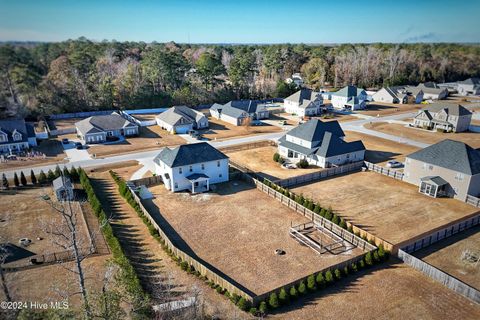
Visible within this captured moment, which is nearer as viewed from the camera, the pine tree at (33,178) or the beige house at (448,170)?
the beige house at (448,170)

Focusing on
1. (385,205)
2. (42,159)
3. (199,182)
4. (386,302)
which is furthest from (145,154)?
(386,302)

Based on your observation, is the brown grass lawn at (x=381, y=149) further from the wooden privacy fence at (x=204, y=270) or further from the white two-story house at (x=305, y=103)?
the wooden privacy fence at (x=204, y=270)

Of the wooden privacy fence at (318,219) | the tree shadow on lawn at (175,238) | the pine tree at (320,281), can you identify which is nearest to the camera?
the pine tree at (320,281)

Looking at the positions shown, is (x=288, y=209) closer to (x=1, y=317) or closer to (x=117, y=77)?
(x=1, y=317)

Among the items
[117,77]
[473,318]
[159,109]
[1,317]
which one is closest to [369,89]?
[159,109]

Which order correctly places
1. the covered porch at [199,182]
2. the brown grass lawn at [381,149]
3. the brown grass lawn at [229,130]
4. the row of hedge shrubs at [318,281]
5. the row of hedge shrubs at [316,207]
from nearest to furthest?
1. the row of hedge shrubs at [318,281]
2. the row of hedge shrubs at [316,207]
3. the covered porch at [199,182]
4. the brown grass lawn at [381,149]
5. the brown grass lawn at [229,130]

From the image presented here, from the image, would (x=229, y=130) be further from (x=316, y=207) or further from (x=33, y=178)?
(x=316, y=207)

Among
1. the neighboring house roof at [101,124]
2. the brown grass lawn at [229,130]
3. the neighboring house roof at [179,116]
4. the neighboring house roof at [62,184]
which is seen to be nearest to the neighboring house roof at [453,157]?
the brown grass lawn at [229,130]
